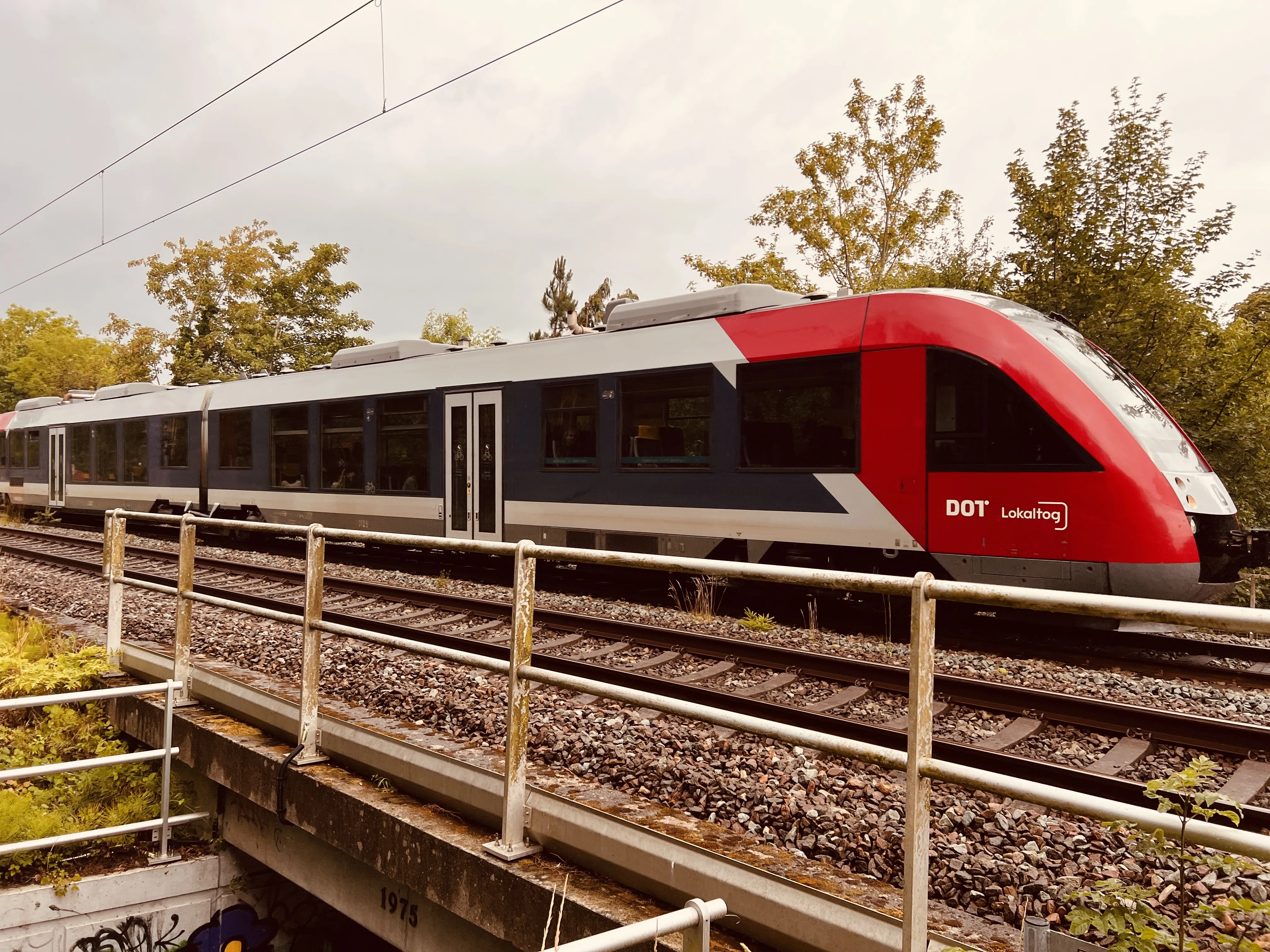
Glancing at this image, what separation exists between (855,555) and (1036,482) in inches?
72.7

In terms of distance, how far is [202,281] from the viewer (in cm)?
3647

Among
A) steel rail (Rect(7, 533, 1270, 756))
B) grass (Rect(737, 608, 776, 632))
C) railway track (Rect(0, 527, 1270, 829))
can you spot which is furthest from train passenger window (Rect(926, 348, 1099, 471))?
steel rail (Rect(7, 533, 1270, 756))

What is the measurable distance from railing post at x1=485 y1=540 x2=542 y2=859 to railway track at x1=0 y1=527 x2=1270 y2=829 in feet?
6.33

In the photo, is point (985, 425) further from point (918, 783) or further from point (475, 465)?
point (475, 465)

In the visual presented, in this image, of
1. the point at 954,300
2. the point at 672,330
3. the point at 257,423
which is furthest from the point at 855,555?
the point at 257,423

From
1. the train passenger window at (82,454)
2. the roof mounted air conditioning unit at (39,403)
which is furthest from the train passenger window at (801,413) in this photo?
the roof mounted air conditioning unit at (39,403)

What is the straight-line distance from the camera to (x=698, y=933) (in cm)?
190

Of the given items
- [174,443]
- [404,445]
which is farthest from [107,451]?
[404,445]

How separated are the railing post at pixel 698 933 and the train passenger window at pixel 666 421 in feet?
26.2

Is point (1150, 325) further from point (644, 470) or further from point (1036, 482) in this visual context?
point (644, 470)

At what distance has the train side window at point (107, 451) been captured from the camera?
794 inches

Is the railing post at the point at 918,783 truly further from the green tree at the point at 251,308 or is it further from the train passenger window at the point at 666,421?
the green tree at the point at 251,308

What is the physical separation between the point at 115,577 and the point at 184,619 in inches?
50.1

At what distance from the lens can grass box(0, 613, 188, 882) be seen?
5027 mm
